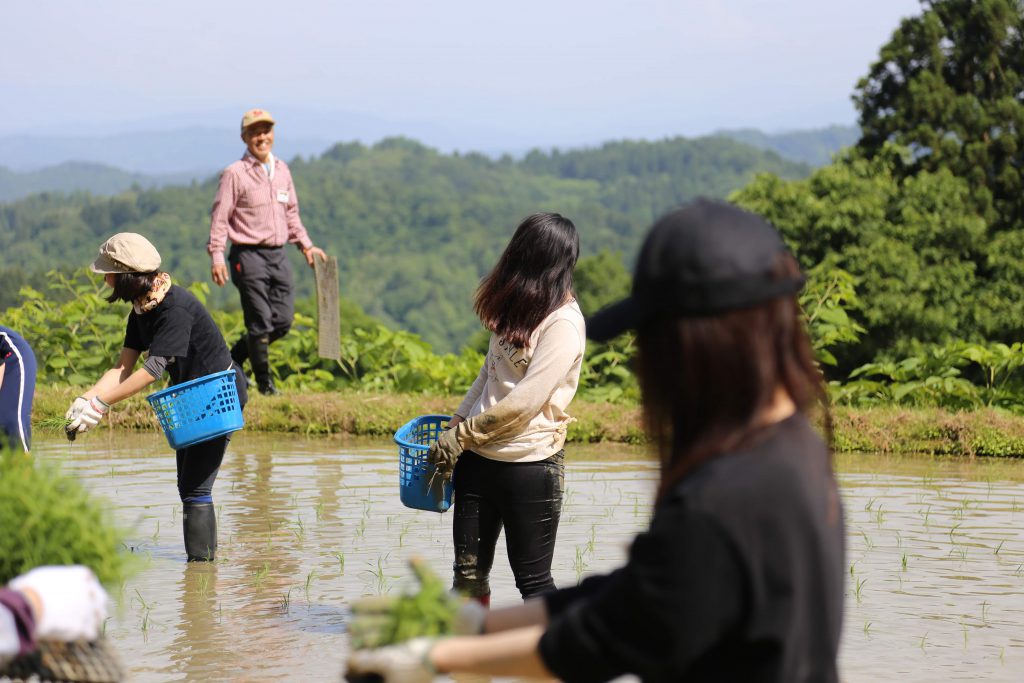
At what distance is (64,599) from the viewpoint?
8.50 feet

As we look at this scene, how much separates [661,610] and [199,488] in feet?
17.7

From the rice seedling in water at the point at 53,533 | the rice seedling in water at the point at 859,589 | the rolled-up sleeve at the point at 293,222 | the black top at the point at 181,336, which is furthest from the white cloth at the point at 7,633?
the rolled-up sleeve at the point at 293,222

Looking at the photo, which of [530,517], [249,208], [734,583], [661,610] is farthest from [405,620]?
[249,208]

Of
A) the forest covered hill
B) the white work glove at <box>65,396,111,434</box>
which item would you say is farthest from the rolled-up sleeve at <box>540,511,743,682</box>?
the forest covered hill

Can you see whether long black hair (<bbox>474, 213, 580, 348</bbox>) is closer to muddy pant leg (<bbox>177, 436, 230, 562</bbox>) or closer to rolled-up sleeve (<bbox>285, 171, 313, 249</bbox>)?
muddy pant leg (<bbox>177, 436, 230, 562</bbox>)

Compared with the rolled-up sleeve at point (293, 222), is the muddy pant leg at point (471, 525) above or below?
below

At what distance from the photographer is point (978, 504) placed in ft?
30.7

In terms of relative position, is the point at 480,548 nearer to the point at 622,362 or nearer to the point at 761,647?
the point at 761,647

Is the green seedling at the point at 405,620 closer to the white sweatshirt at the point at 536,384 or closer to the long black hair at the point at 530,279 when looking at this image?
the white sweatshirt at the point at 536,384

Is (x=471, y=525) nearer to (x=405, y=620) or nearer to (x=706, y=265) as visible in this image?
(x=405, y=620)

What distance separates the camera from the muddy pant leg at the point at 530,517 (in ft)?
17.4

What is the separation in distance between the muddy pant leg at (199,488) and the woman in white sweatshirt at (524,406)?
212 centimetres

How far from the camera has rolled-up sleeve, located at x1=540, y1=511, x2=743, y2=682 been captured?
2102 mm

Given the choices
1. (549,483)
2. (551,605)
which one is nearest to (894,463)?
(549,483)
